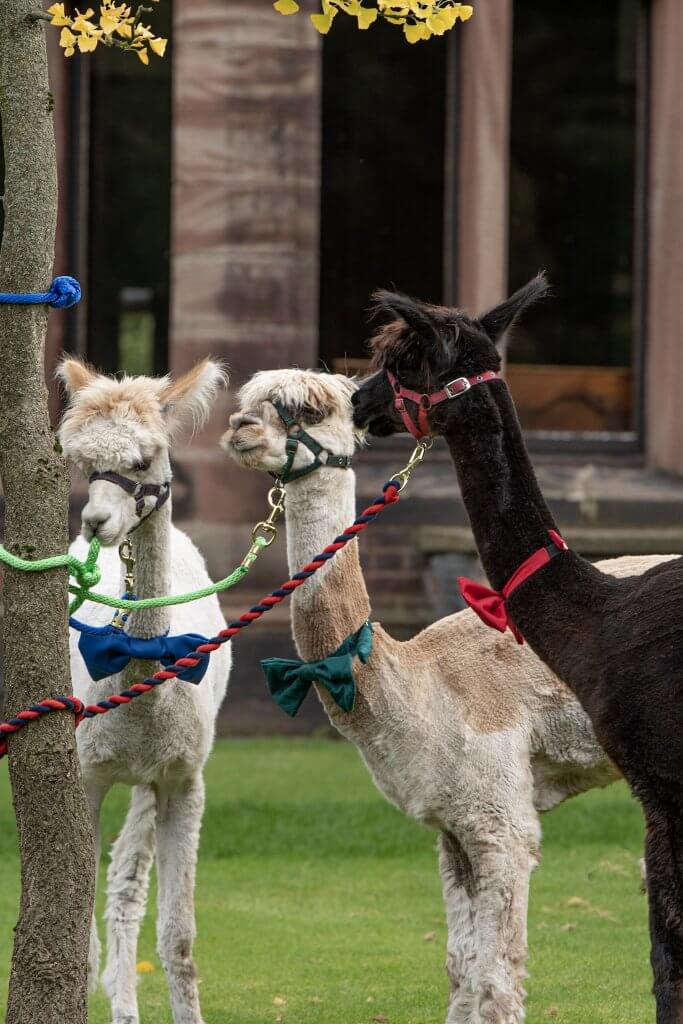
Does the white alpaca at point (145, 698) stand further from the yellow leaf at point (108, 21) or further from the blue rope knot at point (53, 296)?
the yellow leaf at point (108, 21)

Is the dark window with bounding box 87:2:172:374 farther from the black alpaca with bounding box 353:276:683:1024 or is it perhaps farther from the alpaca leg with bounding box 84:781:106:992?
the black alpaca with bounding box 353:276:683:1024

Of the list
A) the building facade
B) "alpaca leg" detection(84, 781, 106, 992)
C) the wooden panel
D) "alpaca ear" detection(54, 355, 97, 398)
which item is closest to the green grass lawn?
"alpaca leg" detection(84, 781, 106, 992)

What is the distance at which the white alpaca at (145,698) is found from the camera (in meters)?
5.05

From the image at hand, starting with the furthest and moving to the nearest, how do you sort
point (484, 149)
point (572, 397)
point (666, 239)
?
point (572, 397) < point (666, 239) < point (484, 149)

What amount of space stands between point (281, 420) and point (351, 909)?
3142 mm

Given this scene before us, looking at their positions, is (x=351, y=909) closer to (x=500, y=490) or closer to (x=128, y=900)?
(x=128, y=900)

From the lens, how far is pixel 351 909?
294 inches

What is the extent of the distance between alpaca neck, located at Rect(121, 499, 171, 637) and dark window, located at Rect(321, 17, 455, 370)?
25.7 ft

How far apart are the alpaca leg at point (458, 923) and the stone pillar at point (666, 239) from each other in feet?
26.0

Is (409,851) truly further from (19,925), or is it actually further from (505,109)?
(505,109)

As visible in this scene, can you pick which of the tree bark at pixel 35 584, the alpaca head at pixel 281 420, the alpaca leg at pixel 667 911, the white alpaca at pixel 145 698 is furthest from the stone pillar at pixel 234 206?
the alpaca leg at pixel 667 911

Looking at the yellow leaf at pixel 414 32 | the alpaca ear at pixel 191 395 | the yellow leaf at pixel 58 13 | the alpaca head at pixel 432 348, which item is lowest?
the alpaca ear at pixel 191 395

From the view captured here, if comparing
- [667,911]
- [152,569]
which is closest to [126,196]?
[152,569]

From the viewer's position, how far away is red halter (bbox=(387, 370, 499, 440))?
443 cm
